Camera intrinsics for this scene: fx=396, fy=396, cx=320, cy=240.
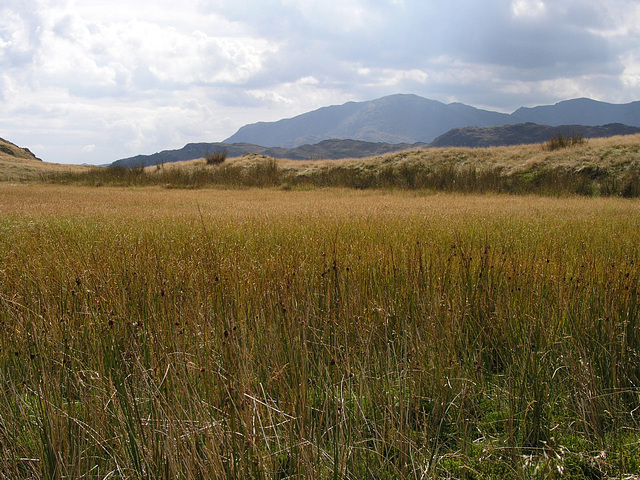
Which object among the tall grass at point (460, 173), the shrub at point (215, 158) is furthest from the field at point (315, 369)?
the shrub at point (215, 158)

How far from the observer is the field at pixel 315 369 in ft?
4.94

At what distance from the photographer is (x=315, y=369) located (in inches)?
87.6

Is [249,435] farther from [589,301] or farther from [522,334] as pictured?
[589,301]

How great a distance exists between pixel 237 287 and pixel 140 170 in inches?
1137

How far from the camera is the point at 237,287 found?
2.94m

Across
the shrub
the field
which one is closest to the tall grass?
the shrub

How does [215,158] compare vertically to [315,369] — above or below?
above

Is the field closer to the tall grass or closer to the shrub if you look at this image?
the tall grass

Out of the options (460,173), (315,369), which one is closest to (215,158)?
(460,173)

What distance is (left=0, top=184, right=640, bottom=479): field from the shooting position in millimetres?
1505

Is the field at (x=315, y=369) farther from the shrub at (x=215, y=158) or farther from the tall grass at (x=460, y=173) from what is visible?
the shrub at (x=215, y=158)

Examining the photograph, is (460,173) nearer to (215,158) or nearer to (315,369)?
(315,369)

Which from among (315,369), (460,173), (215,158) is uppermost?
(215,158)

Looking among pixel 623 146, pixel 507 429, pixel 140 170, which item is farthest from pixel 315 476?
pixel 140 170
